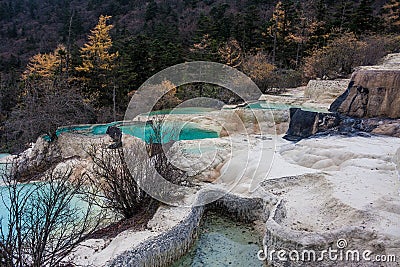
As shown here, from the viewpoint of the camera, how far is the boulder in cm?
994

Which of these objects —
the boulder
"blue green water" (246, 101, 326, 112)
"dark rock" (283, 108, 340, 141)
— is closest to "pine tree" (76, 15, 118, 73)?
"blue green water" (246, 101, 326, 112)

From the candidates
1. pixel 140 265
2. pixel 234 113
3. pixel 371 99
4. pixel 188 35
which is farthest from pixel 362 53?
pixel 188 35

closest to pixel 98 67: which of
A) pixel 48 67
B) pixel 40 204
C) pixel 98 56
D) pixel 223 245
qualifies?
pixel 98 56

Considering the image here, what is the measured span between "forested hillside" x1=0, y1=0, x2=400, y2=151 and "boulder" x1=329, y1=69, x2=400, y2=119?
223 inches

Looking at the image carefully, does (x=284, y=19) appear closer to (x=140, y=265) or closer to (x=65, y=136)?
(x=65, y=136)

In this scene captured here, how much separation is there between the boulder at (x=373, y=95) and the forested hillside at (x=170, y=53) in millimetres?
5664

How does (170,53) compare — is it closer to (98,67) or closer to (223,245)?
(98,67)

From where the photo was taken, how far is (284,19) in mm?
23125

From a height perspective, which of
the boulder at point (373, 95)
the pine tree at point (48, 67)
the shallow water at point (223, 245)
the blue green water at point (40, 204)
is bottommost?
the shallow water at point (223, 245)

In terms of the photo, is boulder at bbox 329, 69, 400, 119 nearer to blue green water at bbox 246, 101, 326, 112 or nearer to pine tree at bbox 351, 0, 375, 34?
blue green water at bbox 246, 101, 326, 112

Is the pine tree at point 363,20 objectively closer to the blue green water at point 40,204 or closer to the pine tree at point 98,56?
the pine tree at point 98,56

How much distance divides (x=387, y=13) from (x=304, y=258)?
82.6 ft

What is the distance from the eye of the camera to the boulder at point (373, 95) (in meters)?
9.94

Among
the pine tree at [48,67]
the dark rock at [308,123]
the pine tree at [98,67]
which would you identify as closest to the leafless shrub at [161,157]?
the dark rock at [308,123]
